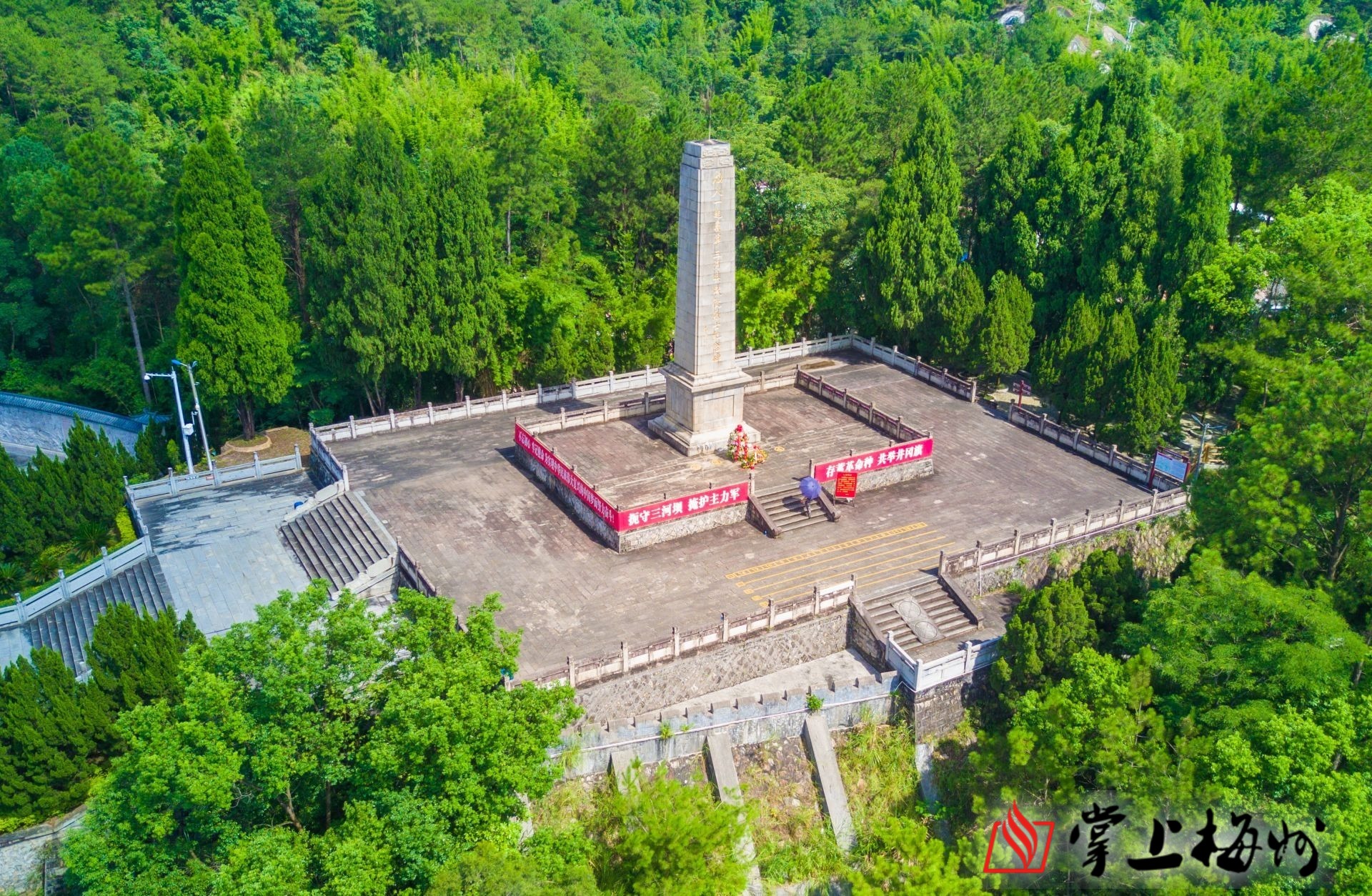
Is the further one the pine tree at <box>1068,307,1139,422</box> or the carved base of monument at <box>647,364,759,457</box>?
the pine tree at <box>1068,307,1139,422</box>

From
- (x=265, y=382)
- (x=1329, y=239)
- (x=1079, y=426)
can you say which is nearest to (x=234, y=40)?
(x=265, y=382)

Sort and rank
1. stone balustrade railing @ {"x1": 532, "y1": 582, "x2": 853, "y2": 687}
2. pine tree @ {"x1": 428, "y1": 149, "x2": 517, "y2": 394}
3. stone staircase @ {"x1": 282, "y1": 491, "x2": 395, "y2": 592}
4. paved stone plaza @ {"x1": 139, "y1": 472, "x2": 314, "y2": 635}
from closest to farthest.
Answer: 1. stone balustrade railing @ {"x1": 532, "y1": 582, "x2": 853, "y2": 687}
2. paved stone plaza @ {"x1": 139, "y1": 472, "x2": 314, "y2": 635}
3. stone staircase @ {"x1": 282, "y1": 491, "x2": 395, "y2": 592}
4. pine tree @ {"x1": 428, "y1": 149, "x2": 517, "y2": 394}

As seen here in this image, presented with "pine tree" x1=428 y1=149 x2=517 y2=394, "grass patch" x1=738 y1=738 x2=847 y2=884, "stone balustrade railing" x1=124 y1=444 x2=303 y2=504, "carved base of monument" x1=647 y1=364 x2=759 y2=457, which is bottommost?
"grass patch" x1=738 y1=738 x2=847 y2=884

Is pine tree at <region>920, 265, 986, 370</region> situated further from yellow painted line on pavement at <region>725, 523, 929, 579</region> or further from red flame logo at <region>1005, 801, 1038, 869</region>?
red flame logo at <region>1005, 801, 1038, 869</region>

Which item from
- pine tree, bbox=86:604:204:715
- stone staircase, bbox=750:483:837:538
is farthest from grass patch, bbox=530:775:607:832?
stone staircase, bbox=750:483:837:538

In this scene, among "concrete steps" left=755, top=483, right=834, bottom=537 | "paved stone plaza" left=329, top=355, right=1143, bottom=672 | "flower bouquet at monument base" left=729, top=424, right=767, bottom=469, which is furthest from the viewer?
"flower bouquet at monument base" left=729, top=424, right=767, bottom=469

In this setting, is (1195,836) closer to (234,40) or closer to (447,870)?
(447,870)

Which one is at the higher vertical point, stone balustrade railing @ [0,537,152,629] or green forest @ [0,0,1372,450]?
green forest @ [0,0,1372,450]
